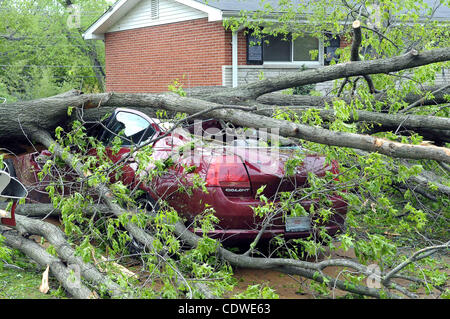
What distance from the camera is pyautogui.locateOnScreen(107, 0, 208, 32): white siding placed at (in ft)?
62.8

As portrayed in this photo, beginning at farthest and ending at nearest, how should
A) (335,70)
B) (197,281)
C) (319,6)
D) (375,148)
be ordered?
(319,6) → (335,70) → (375,148) → (197,281)

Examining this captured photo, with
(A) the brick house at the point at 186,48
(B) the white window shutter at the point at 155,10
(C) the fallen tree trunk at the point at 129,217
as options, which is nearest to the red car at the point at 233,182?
(C) the fallen tree trunk at the point at 129,217

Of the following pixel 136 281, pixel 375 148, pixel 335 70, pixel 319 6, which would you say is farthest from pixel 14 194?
pixel 319 6

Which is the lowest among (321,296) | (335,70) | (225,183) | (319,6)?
(321,296)

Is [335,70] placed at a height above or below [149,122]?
above

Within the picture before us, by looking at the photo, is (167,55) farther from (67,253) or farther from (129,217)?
(67,253)

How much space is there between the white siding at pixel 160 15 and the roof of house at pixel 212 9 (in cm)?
20

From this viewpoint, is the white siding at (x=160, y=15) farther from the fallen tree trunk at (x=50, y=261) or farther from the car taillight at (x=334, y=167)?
the fallen tree trunk at (x=50, y=261)

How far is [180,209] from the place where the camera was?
568 cm

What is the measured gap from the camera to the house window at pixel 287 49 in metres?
18.7

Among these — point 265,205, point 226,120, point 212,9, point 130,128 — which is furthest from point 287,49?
point 265,205

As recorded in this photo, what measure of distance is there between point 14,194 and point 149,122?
2040mm

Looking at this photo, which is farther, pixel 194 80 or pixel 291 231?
pixel 194 80
